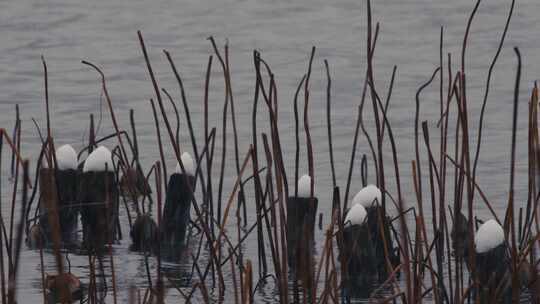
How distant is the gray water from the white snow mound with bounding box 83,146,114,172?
18.6 inches

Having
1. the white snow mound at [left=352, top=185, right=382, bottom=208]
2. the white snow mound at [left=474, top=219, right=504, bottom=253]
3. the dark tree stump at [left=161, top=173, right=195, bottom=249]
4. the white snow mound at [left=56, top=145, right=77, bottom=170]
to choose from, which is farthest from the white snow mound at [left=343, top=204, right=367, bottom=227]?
the white snow mound at [left=56, top=145, right=77, bottom=170]

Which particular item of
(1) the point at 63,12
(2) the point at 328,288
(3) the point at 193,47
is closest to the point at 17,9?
(1) the point at 63,12

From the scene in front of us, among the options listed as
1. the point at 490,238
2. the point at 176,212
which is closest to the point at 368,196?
the point at 490,238

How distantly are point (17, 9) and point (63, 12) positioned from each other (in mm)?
660

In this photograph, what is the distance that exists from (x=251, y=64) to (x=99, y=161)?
8.48m

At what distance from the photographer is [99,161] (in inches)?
288

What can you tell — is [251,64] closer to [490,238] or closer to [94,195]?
[94,195]

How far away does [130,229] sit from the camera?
7887mm

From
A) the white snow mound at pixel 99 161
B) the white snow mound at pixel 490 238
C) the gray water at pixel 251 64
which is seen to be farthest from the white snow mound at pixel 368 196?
the white snow mound at pixel 99 161

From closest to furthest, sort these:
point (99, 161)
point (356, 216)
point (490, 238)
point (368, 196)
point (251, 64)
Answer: point (490, 238) → point (356, 216) → point (368, 196) → point (99, 161) → point (251, 64)

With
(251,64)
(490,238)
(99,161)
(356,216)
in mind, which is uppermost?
(251,64)

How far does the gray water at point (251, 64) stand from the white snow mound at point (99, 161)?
1.55 feet

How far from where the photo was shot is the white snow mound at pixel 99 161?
7273mm

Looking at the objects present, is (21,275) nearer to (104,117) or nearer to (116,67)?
(104,117)
